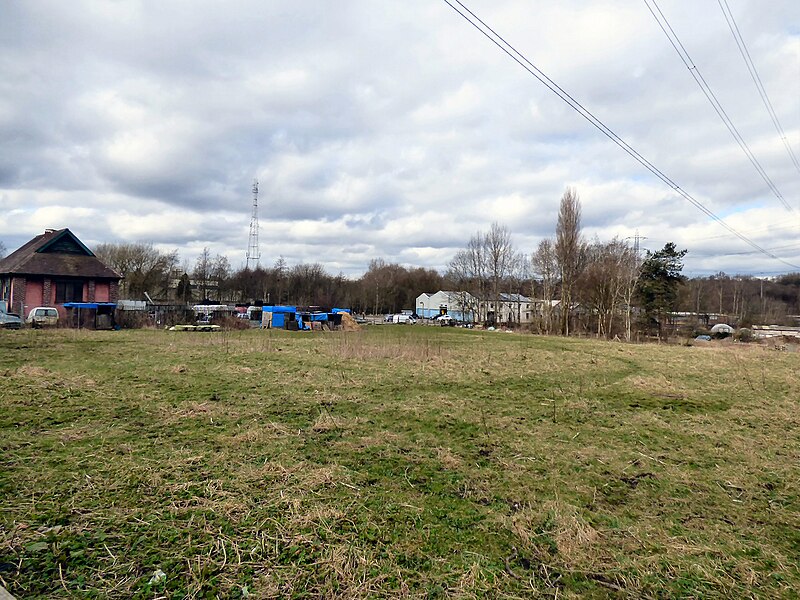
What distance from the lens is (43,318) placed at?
23.6 m

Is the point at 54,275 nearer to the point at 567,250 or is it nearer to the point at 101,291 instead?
the point at 101,291

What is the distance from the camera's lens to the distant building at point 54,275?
28.1 metres

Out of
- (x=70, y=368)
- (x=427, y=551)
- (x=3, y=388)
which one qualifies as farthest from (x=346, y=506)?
(x=70, y=368)

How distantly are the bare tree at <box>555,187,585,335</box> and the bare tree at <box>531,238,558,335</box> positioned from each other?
2.19 m

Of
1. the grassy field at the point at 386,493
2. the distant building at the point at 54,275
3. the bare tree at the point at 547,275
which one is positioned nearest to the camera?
the grassy field at the point at 386,493

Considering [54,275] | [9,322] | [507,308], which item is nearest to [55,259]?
[54,275]

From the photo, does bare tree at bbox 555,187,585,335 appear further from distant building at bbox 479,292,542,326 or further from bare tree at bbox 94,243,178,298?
bare tree at bbox 94,243,178,298

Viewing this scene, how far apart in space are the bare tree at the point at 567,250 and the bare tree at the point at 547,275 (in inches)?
86.2

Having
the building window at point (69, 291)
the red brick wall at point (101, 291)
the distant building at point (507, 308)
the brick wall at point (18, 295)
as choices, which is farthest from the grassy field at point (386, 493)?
the distant building at point (507, 308)

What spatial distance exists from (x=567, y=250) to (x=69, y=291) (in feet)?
124

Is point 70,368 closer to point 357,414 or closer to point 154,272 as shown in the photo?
point 357,414

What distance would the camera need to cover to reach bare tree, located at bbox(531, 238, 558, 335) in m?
40.3

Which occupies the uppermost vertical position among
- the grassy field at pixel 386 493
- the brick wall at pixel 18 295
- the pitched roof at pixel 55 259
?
the pitched roof at pixel 55 259

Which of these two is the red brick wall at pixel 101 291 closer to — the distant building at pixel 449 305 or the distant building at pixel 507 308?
the distant building at pixel 507 308
